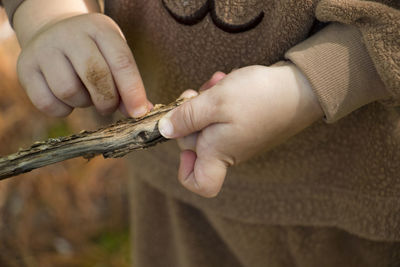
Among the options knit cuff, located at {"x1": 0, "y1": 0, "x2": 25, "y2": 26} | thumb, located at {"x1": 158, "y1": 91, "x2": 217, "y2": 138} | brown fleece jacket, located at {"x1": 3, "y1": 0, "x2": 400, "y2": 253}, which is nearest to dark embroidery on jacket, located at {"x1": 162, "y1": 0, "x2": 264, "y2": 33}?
brown fleece jacket, located at {"x1": 3, "y1": 0, "x2": 400, "y2": 253}

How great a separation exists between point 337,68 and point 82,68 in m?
0.28

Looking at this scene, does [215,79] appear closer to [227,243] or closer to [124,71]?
[124,71]

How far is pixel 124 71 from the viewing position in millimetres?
487

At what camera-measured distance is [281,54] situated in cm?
49

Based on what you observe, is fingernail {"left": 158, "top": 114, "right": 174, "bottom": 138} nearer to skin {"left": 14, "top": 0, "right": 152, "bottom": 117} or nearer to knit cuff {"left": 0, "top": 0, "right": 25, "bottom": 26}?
skin {"left": 14, "top": 0, "right": 152, "bottom": 117}

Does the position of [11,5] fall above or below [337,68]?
above

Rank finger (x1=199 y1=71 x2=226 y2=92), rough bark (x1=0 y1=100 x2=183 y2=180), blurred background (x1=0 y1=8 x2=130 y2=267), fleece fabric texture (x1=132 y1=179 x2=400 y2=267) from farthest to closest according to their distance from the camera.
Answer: blurred background (x1=0 y1=8 x2=130 y2=267) → fleece fabric texture (x1=132 y1=179 x2=400 y2=267) → finger (x1=199 y1=71 x2=226 y2=92) → rough bark (x1=0 y1=100 x2=183 y2=180)

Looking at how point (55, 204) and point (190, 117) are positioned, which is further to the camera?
point (55, 204)

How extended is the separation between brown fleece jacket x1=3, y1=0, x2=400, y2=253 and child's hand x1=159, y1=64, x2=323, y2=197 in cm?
2

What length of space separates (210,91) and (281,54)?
11cm

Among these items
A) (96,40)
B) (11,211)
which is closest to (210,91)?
(96,40)

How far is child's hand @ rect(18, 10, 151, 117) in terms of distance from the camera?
19.1 inches

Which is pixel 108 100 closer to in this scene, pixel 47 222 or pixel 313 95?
pixel 313 95

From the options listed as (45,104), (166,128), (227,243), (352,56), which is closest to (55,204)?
(227,243)
